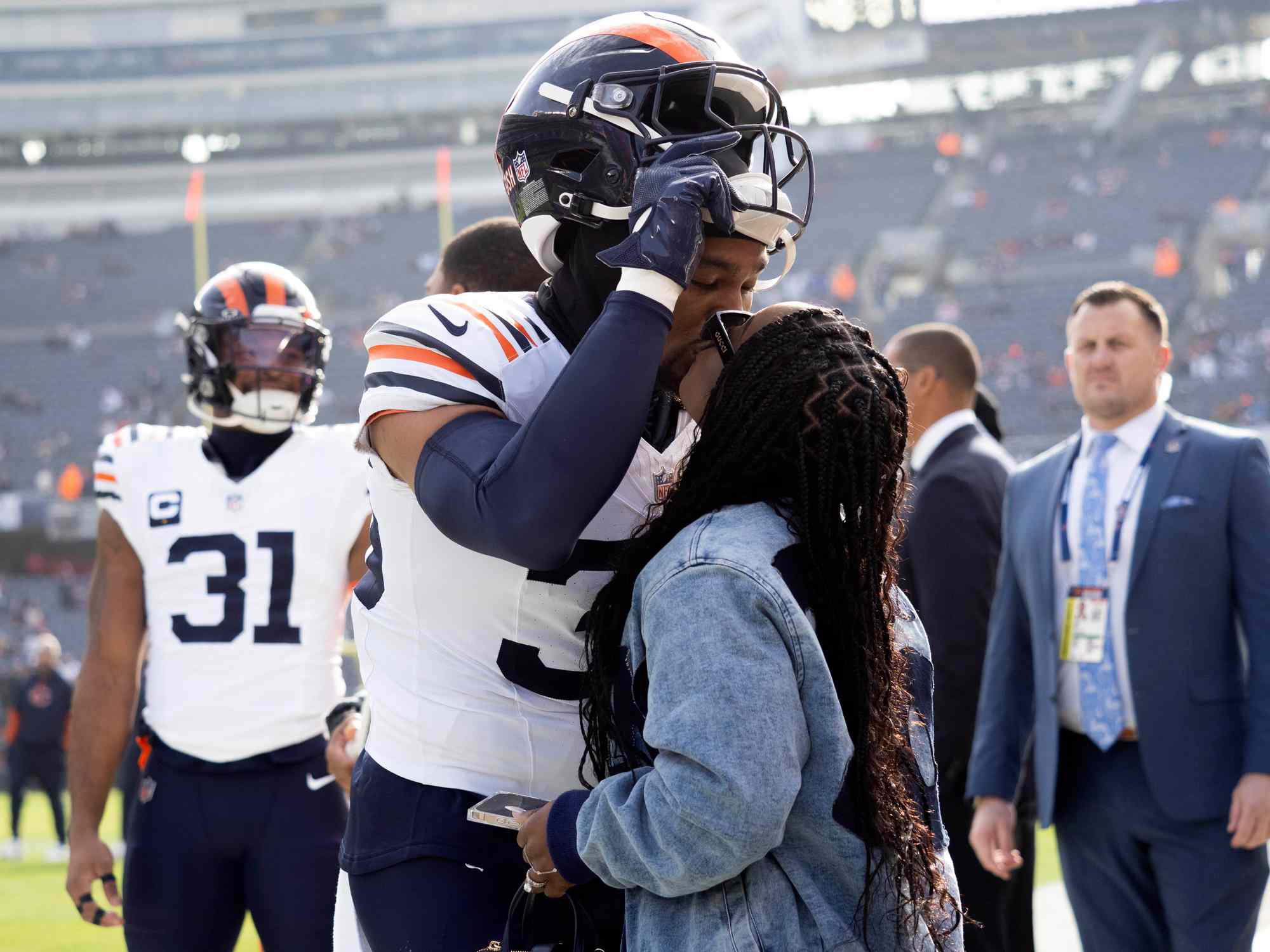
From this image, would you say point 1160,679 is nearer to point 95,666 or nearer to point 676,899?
point 676,899

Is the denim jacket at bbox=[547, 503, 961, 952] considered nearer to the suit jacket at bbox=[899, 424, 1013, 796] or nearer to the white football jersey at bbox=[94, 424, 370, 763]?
the white football jersey at bbox=[94, 424, 370, 763]

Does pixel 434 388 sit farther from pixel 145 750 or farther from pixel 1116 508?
pixel 1116 508

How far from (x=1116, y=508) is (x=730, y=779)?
94.2 inches

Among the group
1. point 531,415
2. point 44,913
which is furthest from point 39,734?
point 531,415

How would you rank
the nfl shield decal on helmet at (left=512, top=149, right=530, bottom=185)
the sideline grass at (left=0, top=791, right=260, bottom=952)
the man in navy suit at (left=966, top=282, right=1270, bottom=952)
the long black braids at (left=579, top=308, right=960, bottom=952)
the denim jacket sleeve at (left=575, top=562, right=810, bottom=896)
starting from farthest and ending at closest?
1. the sideline grass at (left=0, top=791, right=260, bottom=952)
2. the man in navy suit at (left=966, top=282, right=1270, bottom=952)
3. the nfl shield decal on helmet at (left=512, top=149, right=530, bottom=185)
4. the long black braids at (left=579, top=308, right=960, bottom=952)
5. the denim jacket sleeve at (left=575, top=562, right=810, bottom=896)

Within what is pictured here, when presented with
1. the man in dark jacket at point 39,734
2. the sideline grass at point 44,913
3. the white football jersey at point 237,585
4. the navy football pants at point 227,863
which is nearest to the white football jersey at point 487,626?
the navy football pants at point 227,863

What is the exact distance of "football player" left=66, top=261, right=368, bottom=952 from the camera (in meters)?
2.84

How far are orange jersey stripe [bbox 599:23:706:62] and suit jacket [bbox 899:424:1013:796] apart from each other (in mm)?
2456

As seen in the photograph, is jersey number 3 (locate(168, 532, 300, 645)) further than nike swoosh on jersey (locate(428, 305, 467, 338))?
Yes

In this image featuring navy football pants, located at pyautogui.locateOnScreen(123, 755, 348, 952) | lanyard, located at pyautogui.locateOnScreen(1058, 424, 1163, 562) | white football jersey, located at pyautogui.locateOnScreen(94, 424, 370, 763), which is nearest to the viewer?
navy football pants, located at pyautogui.locateOnScreen(123, 755, 348, 952)

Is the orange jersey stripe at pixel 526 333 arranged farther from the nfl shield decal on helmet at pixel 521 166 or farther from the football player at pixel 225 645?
the football player at pixel 225 645

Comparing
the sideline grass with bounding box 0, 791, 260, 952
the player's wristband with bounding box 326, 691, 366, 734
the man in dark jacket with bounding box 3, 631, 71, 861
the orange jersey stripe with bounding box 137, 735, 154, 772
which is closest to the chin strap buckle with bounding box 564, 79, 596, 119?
the player's wristband with bounding box 326, 691, 366, 734

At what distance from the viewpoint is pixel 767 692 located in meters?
1.32

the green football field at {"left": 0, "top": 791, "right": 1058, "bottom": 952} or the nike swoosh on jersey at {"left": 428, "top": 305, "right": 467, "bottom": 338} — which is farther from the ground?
the nike swoosh on jersey at {"left": 428, "top": 305, "right": 467, "bottom": 338}
